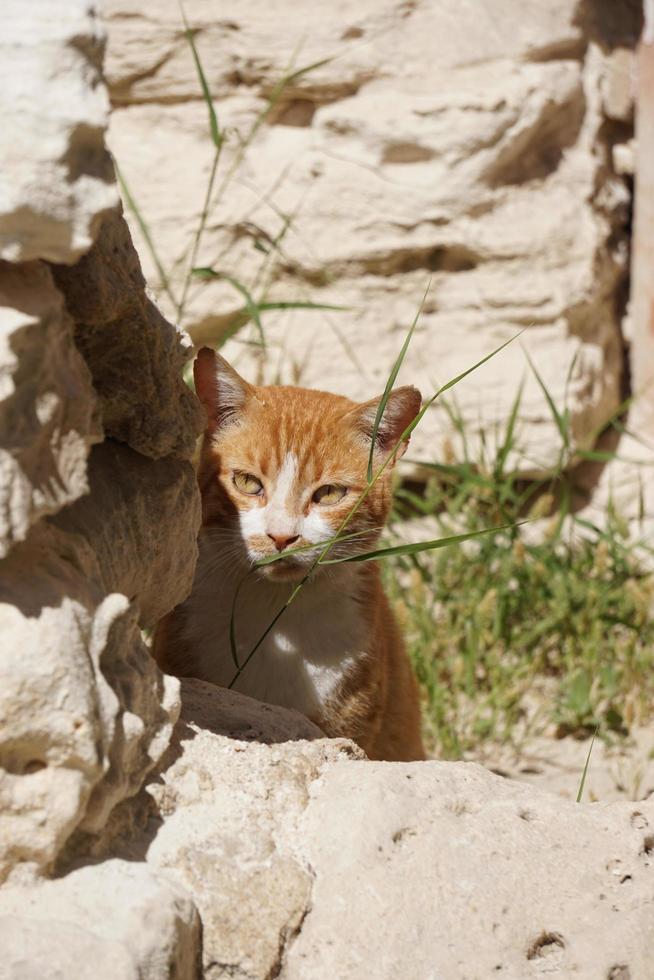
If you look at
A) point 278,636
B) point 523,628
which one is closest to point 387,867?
point 278,636

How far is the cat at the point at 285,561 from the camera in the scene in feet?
9.05

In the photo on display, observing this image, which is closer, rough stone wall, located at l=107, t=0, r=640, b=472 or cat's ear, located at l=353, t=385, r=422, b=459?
cat's ear, located at l=353, t=385, r=422, b=459

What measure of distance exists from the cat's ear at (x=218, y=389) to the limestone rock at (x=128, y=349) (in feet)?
2.10

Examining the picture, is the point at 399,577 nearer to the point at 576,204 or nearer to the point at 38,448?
the point at 576,204

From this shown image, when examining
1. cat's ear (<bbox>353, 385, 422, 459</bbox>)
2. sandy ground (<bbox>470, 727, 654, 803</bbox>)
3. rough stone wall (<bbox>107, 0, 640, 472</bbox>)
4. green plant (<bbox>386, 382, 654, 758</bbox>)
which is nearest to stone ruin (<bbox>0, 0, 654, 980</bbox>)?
cat's ear (<bbox>353, 385, 422, 459</bbox>)

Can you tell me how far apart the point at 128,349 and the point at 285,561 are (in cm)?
91

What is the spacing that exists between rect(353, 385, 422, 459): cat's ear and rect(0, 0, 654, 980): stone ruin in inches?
31.9

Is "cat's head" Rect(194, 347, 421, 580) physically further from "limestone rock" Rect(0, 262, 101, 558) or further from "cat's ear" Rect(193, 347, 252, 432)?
"limestone rock" Rect(0, 262, 101, 558)

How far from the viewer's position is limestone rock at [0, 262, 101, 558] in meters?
1.49

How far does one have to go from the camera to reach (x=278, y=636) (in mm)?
2809

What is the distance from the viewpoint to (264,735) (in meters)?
2.17

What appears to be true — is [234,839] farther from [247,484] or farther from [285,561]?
[247,484]

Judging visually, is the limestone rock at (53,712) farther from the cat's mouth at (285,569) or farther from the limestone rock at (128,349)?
the cat's mouth at (285,569)

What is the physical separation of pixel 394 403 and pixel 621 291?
2670mm
